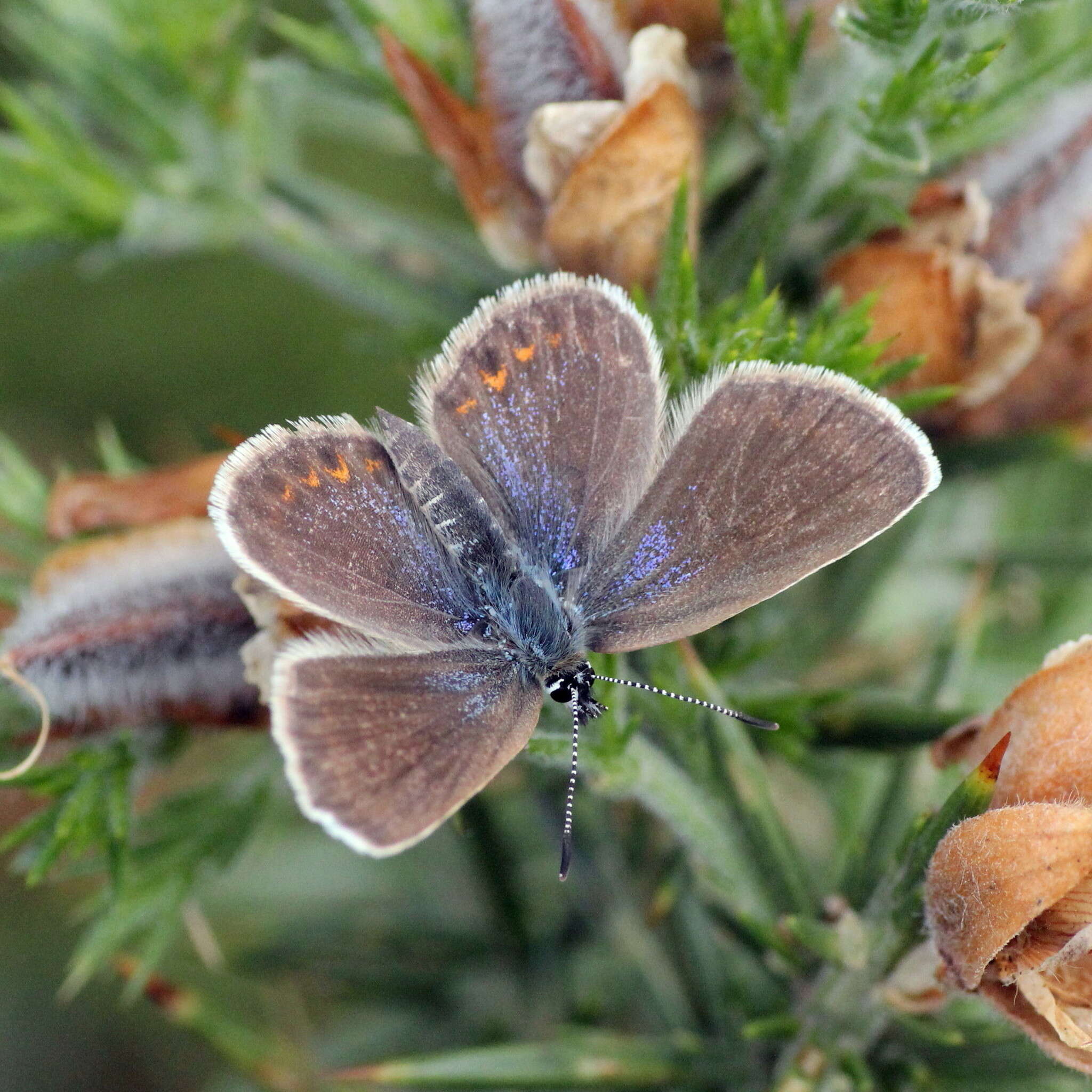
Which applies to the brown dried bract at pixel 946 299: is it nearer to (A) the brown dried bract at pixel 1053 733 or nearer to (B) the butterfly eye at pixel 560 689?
(A) the brown dried bract at pixel 1053 733

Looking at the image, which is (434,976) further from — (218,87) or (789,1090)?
(218,87)

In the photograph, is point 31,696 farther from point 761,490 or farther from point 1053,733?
point 1053,733

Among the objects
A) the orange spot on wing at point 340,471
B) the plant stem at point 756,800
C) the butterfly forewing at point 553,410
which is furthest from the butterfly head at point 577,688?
the orange spot on wing at point 340,471

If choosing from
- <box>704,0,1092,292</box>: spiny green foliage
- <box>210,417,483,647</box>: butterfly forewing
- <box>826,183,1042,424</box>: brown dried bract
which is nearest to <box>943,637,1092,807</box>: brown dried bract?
<box>826,183,1042,424</box>: brown dried bract

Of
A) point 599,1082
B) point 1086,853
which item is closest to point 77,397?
point 599,1082

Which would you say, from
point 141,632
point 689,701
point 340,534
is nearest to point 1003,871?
point 689,701
